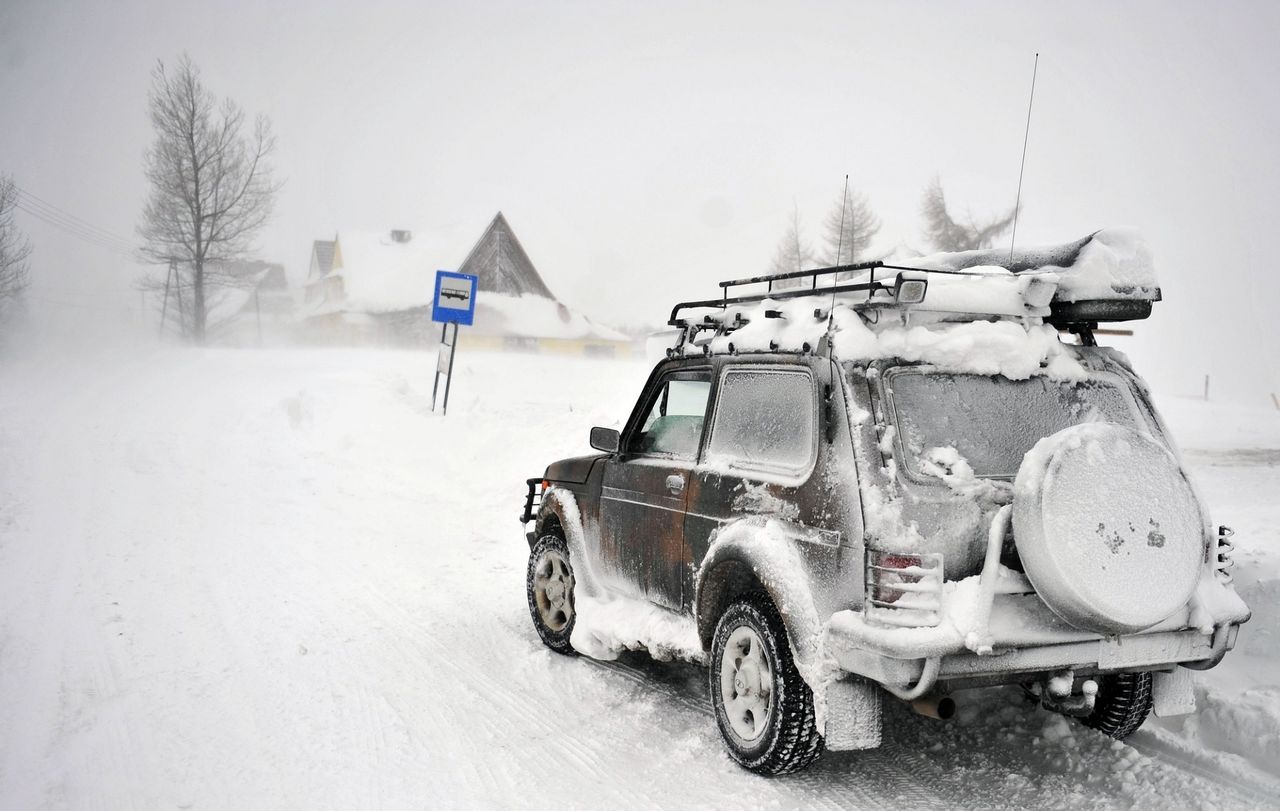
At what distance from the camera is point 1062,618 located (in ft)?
10.1

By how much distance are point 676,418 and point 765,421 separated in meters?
1.00

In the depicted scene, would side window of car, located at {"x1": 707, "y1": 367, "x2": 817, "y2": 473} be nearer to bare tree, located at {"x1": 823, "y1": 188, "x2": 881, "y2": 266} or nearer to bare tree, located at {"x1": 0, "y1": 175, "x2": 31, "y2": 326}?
bare tree, located at {"x1": 823, "y1": 188, "x2": 881, "y2": 266}

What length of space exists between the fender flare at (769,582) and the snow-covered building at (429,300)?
3788 cm

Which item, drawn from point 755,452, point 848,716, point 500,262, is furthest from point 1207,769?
point 500,262

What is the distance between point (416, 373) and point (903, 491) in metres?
21.1

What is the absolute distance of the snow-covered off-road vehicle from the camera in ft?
10.00

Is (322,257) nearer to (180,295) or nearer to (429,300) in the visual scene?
(180,295)

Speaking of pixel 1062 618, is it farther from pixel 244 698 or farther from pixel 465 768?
pixel 244 698

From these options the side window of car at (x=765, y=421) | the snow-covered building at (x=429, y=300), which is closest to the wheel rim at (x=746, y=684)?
the side window of car at (x=765, y=421)

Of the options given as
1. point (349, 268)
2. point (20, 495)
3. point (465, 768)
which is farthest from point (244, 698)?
point (349, 268)

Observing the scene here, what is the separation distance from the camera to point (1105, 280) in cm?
386

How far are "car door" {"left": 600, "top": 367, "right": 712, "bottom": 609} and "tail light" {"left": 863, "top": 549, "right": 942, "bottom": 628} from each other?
1.38 m

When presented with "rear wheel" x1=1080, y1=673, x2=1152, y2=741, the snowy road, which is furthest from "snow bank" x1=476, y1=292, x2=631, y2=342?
"rear wheel" x1=1080, y1=673, x2=1152, y2=741

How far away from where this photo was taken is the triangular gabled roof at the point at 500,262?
43616 mm
